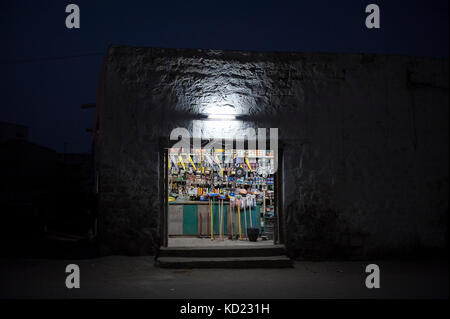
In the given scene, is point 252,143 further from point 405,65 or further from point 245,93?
point 405,65

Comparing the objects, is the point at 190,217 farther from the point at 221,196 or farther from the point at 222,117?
the point at 222,117

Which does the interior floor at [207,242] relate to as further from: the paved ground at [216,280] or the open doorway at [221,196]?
the paved ground at [216,280]

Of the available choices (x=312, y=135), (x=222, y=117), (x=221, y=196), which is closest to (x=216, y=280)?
(x=222, y=117)

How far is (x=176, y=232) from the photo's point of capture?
10.5 m

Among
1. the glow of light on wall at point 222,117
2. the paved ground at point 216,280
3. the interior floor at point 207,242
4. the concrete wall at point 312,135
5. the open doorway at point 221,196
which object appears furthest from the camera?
the open doorway at point 221,196

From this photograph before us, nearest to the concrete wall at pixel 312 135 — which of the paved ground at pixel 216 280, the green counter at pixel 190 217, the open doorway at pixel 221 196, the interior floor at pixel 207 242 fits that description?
the paved ground at pixel 216 280

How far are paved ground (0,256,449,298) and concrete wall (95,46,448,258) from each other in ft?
2.19

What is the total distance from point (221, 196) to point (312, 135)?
3.47 meters

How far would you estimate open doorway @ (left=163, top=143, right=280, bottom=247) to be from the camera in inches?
408

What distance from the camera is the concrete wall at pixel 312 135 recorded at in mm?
7875

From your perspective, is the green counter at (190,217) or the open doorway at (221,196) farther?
the green counter at (190,217)

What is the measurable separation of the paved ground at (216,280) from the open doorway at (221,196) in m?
2.85

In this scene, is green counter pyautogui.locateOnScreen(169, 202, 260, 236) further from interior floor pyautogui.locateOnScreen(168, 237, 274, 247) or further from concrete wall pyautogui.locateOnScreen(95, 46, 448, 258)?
concrete wall pyautogui.locateOnScreen(95, 46, 448, 258)

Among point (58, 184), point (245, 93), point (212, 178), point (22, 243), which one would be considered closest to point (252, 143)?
point (245, 93)
